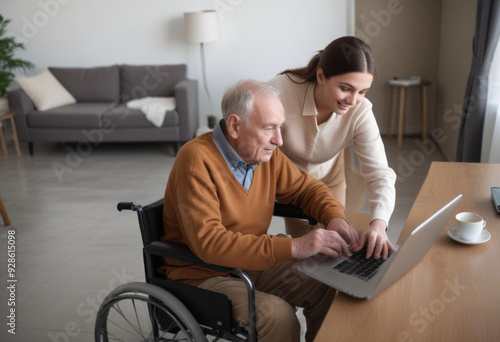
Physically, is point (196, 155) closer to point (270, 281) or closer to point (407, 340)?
point (270, 281)

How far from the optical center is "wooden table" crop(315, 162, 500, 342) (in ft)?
3.50

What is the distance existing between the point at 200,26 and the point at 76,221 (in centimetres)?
260

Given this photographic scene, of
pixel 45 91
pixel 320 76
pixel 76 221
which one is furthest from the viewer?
pixel 45 91

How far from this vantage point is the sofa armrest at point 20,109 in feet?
17.1

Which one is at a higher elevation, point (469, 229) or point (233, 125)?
point (233, 125)

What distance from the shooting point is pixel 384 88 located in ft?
18.4

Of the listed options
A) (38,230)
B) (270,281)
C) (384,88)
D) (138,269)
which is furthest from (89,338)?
(384,88)

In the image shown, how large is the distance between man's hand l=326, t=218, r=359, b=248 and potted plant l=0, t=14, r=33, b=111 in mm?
4723

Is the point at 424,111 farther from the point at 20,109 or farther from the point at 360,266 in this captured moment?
the point at 360,266

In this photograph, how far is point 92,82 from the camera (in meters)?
5.73

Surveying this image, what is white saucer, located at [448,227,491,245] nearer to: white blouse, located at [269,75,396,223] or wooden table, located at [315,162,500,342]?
wooden table, located at [315,162,500,342]

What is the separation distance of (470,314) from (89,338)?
167 centimetres

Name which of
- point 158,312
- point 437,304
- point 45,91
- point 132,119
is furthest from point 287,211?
point 45,91

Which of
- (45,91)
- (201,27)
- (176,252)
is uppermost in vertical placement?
(201,27)
